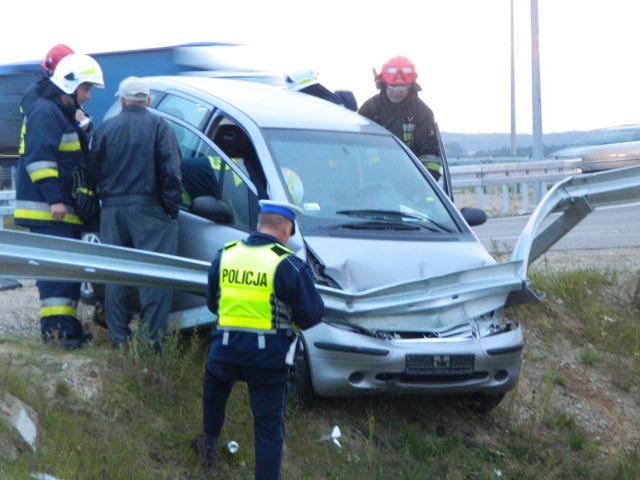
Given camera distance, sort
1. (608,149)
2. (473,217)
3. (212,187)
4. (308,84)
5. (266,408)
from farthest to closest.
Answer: (608,149), (308,84), (473,217), (212,187), (266,408)

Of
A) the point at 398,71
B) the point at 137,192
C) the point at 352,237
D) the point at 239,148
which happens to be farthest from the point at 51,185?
the point at 398,71

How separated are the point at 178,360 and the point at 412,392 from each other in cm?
150

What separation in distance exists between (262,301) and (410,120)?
421 cm

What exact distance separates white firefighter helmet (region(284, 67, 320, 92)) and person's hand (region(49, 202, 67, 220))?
9.99 feet

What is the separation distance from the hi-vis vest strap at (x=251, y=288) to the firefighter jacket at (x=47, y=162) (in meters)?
2.17

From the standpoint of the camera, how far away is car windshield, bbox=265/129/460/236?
7.52 metres

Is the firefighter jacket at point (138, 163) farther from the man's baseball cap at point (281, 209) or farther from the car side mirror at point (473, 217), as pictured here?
the car side mirror at point (473, 217)

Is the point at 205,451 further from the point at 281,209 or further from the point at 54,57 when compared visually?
the point at 54,57

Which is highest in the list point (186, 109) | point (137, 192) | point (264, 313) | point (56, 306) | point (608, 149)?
point (186, 109)

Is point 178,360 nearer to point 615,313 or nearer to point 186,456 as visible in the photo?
point 186,456

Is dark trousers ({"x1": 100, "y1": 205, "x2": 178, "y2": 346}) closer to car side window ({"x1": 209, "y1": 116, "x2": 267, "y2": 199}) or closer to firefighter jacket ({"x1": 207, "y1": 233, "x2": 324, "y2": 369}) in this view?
car side window ({"x1": 209, "y1": 116, "x2": 267, "y2": 199})

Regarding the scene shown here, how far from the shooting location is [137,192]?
7.35m

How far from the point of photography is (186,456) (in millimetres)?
6398

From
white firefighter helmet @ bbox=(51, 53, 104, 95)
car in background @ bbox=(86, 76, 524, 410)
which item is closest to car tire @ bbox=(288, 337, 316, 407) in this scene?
car in background @ bbox=(86, 76, 524, 410)
